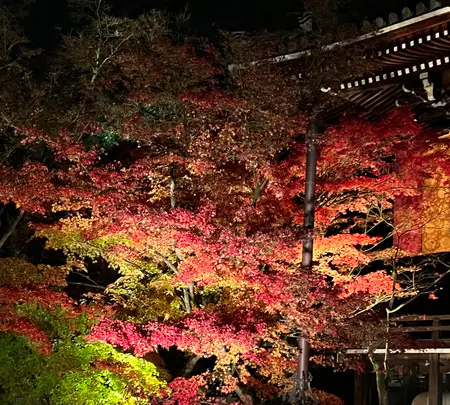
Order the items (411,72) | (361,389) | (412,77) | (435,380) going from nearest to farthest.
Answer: (411,72) < (412,77) < (435,380) < (361,389)

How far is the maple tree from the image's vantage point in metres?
9.59

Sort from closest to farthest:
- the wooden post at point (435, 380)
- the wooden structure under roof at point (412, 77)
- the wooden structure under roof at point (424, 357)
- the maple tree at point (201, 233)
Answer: the maple tree at point (201, 233) → the wooden structure under roof at point (412, 77) → the wooden structure under roof at point (424, 357) → the wooden post at point (435, 380)

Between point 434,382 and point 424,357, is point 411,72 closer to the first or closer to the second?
point 424,357

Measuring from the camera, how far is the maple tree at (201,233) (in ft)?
31.5

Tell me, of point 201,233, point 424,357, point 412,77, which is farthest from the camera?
point 424,357

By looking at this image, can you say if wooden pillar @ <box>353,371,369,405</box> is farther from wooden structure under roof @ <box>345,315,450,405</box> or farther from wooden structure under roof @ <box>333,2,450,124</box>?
wooden structure under roof @ <box>333,2,450,124</box>

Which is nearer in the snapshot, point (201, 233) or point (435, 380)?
point (201, 233)

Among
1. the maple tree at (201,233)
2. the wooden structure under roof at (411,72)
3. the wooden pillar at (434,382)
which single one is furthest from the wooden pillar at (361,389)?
the wooden structure under roof at (411,72)

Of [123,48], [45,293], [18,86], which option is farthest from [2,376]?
[123,48]

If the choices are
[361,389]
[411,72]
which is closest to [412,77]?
[411,72]

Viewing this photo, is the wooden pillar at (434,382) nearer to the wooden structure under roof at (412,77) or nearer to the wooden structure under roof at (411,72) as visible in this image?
the wooden structure under roof at (412,77)

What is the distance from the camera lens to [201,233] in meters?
9.69

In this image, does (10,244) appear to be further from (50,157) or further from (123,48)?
(123,48)

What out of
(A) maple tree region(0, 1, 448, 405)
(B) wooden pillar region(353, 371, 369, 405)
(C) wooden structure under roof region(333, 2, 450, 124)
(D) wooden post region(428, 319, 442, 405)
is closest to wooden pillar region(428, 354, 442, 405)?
(D) wooden post region(428, 319, 442, 405)
